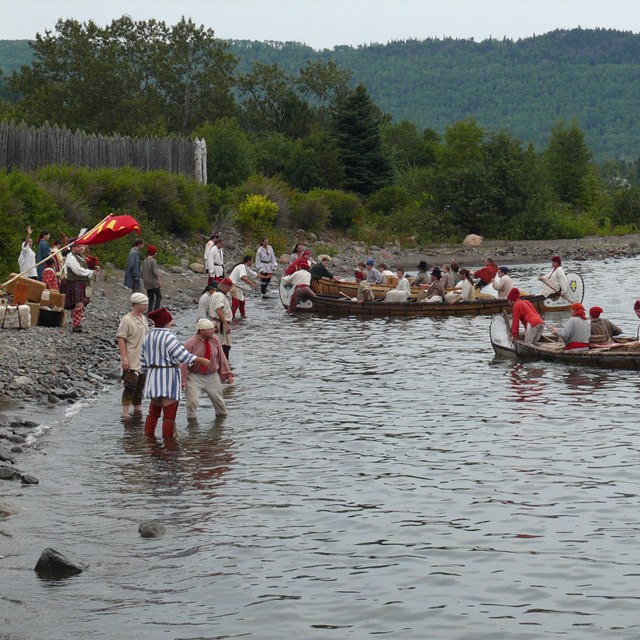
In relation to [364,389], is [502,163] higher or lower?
higher

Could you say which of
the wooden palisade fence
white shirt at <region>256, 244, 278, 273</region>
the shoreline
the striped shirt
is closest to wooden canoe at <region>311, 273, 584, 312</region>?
white shirt at <region>256, 244, 278, 273</region>

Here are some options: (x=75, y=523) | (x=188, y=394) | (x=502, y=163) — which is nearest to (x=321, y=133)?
(x=502, y=163)

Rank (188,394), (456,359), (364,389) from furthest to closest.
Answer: (456,359), (364,389), (188,394)

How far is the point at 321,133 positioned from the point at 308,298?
2991 cm

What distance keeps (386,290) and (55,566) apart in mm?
21212

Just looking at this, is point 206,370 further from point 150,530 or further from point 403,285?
point 403,285

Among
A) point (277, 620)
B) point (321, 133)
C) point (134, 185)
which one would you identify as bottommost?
point (277, 620)

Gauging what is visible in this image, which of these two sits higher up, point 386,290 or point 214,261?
point 214,261

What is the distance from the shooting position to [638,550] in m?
10.4

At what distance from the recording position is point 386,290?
3034cm

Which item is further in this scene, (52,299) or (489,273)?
(489,273)

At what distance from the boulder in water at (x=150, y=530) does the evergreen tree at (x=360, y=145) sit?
4818 centimetres

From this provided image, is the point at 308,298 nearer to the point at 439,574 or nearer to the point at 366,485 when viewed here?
the point at 366,485

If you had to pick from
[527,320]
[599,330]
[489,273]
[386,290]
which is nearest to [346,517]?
[599,330]
